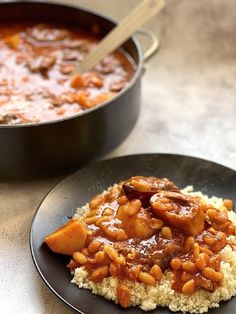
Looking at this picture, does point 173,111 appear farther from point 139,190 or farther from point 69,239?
point 69,239

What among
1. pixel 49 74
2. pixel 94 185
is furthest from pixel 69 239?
pixel 49 74

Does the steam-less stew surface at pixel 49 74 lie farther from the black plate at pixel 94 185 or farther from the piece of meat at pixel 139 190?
the piece of meat at pixel 139 190

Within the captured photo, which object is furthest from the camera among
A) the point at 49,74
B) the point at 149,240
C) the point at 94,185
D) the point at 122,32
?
the point at 49,74

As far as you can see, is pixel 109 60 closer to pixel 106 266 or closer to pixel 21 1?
pixel 21 1

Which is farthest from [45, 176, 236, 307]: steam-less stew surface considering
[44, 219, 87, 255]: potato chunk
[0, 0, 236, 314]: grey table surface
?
[0, 0, 236, 314]: grey table surface

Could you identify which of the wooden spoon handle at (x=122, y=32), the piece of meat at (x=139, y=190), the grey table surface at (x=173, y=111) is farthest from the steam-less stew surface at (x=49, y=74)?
the piece of meat at (x=139, y=190)

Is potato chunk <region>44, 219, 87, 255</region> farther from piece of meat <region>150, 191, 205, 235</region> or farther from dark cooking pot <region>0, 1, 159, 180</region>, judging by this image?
dark cooking pot <region>0, 1, 159, 180</region>
